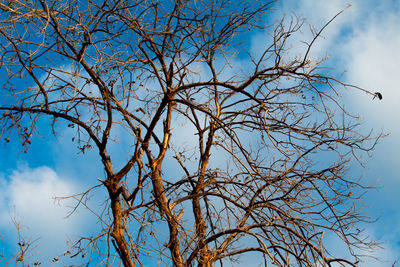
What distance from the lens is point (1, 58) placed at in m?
5.22

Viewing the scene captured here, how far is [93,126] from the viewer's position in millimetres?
5758

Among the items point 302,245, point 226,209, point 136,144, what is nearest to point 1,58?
point 136,144

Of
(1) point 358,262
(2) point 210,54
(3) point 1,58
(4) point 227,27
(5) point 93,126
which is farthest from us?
(2) point 210,54

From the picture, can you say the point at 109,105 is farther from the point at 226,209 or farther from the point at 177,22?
the point at 226,209

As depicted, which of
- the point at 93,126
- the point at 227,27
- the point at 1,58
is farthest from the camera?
the point at 227,27

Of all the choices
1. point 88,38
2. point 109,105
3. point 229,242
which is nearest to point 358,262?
point 229,242

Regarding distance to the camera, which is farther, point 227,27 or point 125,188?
point 227,27

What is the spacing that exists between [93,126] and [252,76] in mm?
2496

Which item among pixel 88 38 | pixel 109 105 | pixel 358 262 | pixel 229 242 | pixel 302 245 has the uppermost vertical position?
pixel 88 38

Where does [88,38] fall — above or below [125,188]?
above

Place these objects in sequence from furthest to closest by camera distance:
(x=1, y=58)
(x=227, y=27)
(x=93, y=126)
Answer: (x=227, y=27) < (x=93, y=126) < (x=1, y=58)

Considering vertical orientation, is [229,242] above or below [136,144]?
below

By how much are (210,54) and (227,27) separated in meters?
0.63

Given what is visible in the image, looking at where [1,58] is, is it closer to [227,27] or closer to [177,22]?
[177,22]
